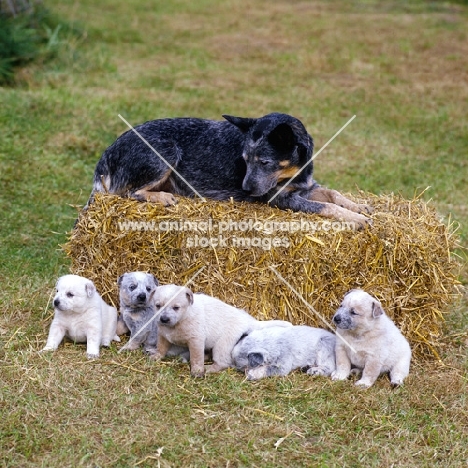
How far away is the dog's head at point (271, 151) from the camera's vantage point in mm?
5738

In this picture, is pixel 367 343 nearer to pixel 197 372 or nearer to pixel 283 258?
pixel 283 258

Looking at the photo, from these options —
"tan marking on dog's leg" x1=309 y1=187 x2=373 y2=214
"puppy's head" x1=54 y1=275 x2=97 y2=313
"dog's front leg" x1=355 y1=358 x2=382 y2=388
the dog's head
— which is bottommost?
"dog's front leg" x1=355 y1=358 x2=382 y2=388

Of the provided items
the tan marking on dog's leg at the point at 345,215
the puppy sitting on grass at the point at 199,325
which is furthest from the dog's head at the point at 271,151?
the puppy sitting on grass at the point at 199,325

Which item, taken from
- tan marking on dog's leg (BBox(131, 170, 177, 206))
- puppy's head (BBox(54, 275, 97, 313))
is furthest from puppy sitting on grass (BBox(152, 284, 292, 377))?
tan marking on dog's leg (BBox(131, 170, 177, 206))

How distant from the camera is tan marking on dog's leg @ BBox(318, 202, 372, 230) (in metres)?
5.59

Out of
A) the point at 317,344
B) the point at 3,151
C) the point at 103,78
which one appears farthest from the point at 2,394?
the point at 103,78

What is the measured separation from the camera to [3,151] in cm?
914

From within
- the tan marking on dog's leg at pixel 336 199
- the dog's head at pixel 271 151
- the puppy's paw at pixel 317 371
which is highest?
the dog's head at pixel 271 151

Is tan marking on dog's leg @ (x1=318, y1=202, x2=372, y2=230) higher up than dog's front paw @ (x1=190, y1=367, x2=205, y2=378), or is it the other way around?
tan marking on dog's leg @ (x1=318, y1=202, x2=372, y2=230)

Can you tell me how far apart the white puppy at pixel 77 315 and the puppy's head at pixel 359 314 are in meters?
1.73

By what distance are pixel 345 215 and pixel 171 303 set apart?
1.61 m

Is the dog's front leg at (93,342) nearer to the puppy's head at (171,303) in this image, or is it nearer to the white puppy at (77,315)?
the white puppy at (77,315)

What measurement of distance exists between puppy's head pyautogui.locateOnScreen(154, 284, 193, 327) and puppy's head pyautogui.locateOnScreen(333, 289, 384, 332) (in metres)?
1.05

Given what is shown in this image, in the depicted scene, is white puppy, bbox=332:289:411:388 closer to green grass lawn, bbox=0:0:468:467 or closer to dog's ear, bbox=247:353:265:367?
green grass lawn, bbox=0:0:468:467
